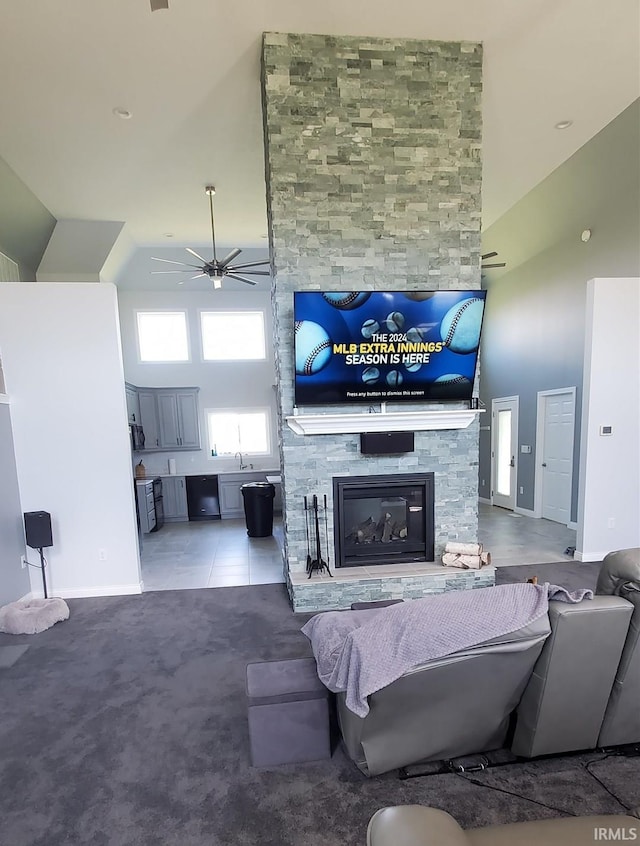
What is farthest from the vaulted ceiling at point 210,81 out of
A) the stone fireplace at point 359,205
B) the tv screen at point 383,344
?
the tv screen at point 383,344

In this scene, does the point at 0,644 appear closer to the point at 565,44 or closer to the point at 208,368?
the point at 208,368

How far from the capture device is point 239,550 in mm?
5590

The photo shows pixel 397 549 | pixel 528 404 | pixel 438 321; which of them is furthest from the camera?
pixel 528 404

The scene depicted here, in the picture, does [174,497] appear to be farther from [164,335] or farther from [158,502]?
[164,335]

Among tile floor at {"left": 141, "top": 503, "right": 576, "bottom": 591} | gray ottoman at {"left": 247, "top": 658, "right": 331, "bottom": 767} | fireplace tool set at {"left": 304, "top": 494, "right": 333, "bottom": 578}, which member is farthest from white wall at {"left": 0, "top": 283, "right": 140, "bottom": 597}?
gray ottoman at {"left": 247, "top": 658, "right": 331, "bottom": 767}

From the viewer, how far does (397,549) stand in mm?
3951

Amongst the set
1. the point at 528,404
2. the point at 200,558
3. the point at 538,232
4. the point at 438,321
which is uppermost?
the point at 538,232

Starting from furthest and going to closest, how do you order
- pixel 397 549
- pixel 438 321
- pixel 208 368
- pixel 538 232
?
pixel 208 368
pixel 538 232
pixel 397 549
pixel 438 321

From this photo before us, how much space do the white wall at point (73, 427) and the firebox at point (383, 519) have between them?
7.21 ft

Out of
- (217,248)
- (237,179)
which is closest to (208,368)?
(217,248)

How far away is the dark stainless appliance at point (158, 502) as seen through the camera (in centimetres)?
696

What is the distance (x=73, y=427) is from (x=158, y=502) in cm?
335

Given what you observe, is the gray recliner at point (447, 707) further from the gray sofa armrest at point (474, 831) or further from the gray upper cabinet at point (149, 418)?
the gray upper cabinet at point (149, 418)

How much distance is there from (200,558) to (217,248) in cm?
528
